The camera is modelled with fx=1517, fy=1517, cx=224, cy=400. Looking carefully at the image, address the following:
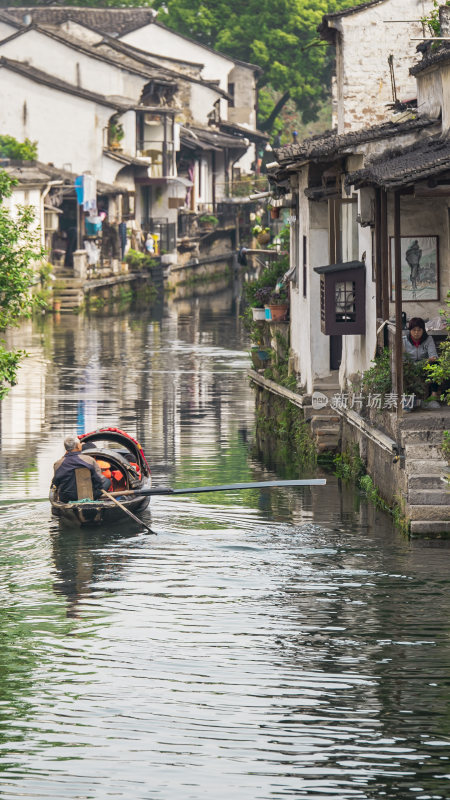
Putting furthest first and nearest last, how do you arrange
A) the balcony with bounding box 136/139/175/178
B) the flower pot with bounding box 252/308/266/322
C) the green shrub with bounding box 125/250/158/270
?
the balcony with bounding box 136/139/175/178 → the green shrub with bounding box 125/250/158/270 → the flower pot with bounding box 252/308/266/322

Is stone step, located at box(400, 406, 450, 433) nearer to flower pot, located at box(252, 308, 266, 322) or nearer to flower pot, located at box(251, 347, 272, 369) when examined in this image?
flower pot, located at box(252, 308, 266, 322)

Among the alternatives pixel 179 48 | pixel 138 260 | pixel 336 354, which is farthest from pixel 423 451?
pixel 179 48

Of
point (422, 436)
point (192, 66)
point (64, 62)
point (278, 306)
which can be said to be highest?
point (192, 66)

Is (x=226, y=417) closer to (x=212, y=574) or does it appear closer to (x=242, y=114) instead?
(x=212, y=574)

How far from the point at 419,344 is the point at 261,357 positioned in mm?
9126

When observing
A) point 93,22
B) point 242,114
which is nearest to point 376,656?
point 93,22

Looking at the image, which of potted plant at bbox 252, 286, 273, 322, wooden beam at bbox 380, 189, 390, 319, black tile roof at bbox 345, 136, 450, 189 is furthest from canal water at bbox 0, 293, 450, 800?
black tile roof at bbox 345, 136, 450, 189

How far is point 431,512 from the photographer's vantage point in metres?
18.2

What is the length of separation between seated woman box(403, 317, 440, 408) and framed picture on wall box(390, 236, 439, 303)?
108 centimetres

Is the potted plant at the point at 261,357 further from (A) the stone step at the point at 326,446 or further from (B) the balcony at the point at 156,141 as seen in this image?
(B) the balcony at the point at 156,141

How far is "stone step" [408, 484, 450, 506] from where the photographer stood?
18.1 metres

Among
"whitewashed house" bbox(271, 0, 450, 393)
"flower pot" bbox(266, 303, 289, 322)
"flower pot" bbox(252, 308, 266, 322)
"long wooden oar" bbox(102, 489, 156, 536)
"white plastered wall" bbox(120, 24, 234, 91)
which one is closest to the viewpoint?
"long wooden oar" bbox(102, 489, 156, 536)

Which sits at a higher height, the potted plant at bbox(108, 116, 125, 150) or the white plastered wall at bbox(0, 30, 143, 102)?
the white plastered wall at bbox(0, 30, 143, 102)

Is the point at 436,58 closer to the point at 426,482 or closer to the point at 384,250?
the point at 384,250
